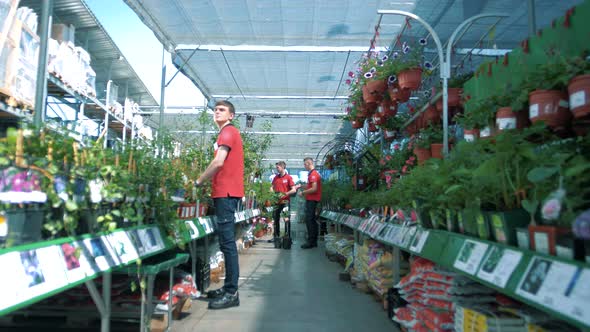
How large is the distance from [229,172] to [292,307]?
4.07 ft

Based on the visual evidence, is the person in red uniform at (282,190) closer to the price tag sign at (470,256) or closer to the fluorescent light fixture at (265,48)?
the fluorescent light fixture at (265,48)

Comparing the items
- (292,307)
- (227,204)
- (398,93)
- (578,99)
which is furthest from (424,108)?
(578,99)

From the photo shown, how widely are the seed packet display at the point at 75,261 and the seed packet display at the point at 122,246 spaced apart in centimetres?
29

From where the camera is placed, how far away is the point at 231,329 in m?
3.19

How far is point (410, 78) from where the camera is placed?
438 centimetres

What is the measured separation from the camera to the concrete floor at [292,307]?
10.9ft

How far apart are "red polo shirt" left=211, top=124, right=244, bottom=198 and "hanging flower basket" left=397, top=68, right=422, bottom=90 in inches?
67.2

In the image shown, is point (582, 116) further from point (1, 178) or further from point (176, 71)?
point (176, 71)

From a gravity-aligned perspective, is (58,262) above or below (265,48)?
below

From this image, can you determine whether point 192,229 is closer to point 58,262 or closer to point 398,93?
point 58,262

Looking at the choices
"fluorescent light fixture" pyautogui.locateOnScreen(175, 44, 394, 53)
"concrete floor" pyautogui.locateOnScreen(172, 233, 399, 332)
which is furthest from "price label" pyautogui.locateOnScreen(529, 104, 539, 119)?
"fluorescent light fixture" pyautogui.locateOnScreen(175, 44, 394, 53)

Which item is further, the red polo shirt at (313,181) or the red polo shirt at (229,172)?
the red polo shirt at (313,181)

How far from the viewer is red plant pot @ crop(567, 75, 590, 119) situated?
176 cm

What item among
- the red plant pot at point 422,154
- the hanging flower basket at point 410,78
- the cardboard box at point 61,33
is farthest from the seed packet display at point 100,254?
the cardboard box at point 61,33
